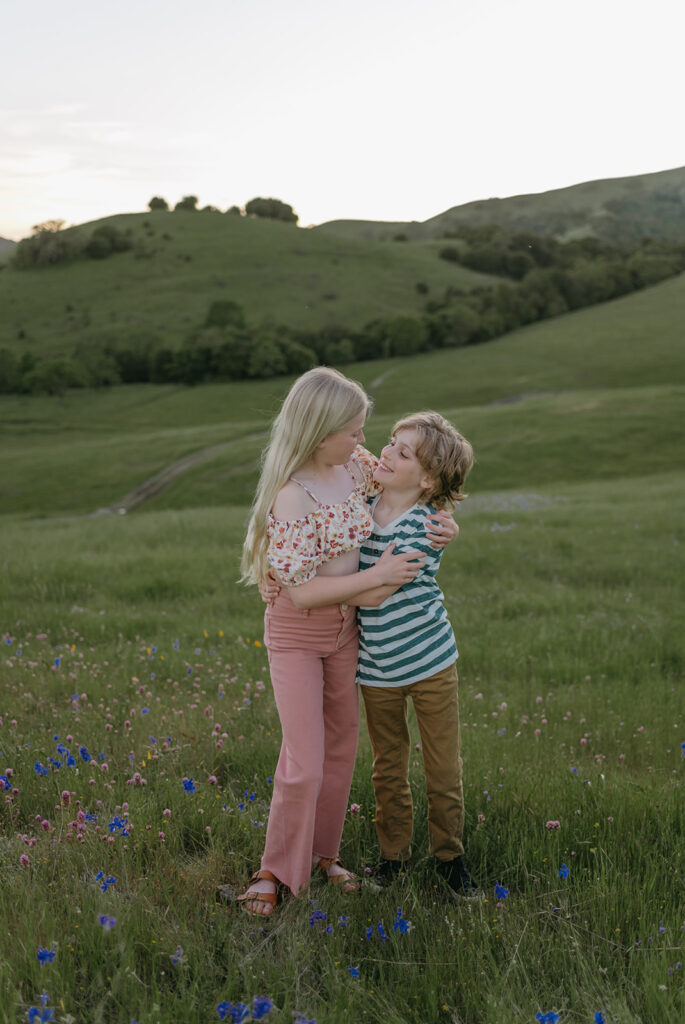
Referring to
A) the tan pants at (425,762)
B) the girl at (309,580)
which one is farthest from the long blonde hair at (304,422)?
the tan pants at (425,762)

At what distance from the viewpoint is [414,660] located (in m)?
4.09

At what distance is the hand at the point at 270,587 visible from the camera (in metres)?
4.05

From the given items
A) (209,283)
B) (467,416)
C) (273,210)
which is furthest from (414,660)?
(273,210)

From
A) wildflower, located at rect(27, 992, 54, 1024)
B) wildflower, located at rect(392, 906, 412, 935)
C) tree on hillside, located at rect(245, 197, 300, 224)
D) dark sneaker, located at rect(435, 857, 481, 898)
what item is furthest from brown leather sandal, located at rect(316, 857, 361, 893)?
tree on hillside, located at rect(245, 197, 300, 224)

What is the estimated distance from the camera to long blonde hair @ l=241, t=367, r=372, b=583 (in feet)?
12.9

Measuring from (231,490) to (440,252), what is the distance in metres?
107

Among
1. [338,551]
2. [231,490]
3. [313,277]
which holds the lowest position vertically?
[231,490]

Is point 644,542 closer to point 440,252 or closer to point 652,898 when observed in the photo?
point 652,898

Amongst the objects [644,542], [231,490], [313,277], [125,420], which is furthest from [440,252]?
[644,542]

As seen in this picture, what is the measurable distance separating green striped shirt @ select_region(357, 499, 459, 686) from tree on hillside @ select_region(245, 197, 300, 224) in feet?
589

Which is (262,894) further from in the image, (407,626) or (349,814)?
(407,626)

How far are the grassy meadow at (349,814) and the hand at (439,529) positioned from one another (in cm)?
149

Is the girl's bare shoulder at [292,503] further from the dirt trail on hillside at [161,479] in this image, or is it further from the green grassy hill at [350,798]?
the dirt trail on hillside at [161,479]

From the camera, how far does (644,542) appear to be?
15188mm
